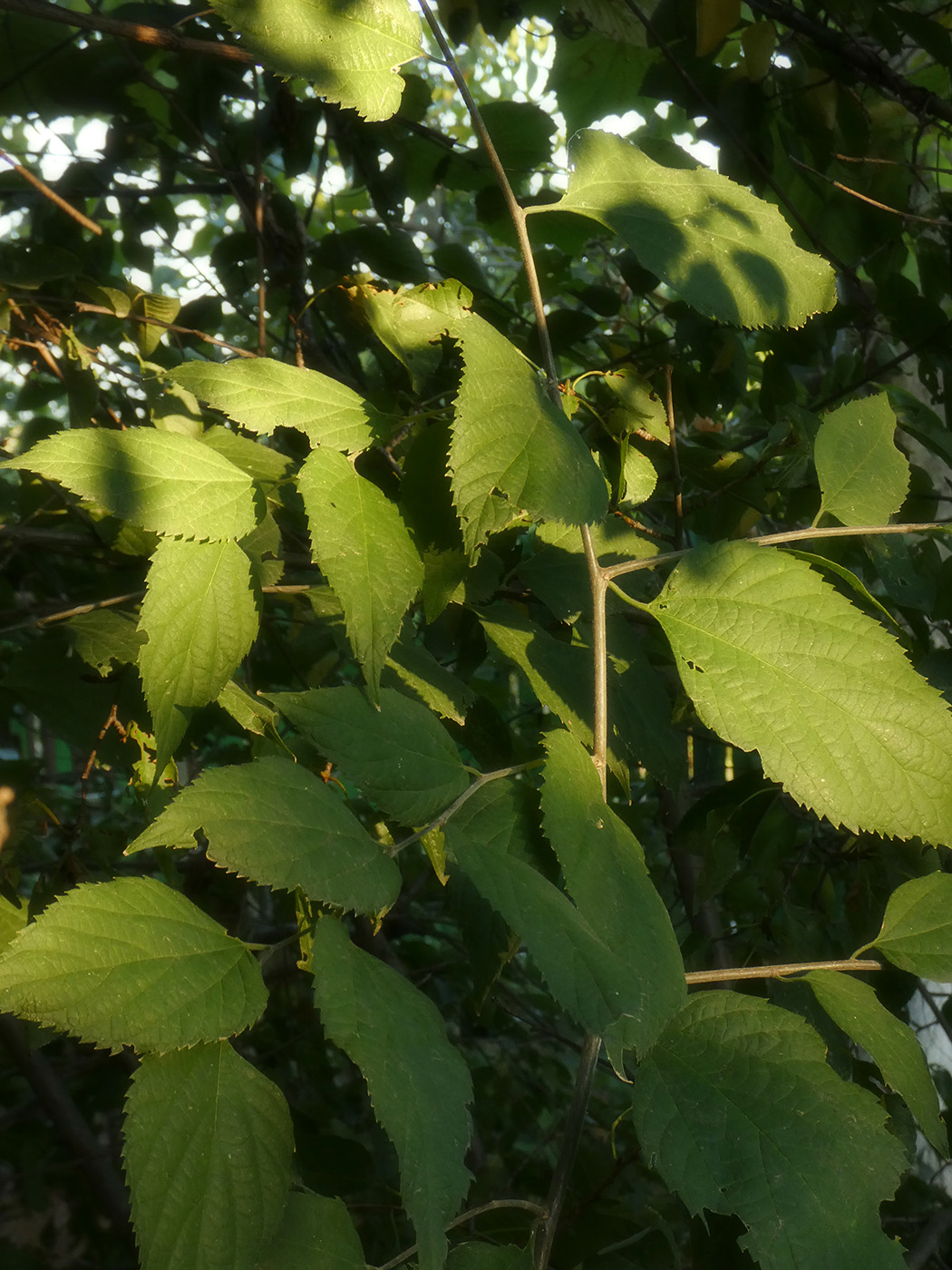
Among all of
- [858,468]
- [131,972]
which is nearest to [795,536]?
[858,468]

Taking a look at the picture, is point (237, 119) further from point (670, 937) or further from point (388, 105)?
point (670, 937)

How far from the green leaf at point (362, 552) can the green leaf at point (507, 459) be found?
0.24ft

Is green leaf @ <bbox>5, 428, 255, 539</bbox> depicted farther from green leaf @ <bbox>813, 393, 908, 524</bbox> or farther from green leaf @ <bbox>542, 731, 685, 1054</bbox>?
green leaf @ <bbox>813, 393, 908, 524</bbox>

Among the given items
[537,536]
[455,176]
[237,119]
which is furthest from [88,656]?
[237,119]

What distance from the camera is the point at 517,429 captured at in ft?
2.09

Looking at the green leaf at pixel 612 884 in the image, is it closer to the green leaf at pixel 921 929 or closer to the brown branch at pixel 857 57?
the green leaf at pixel 921 929

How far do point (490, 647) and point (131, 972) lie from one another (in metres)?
0.48

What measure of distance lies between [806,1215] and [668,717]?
1.34ft

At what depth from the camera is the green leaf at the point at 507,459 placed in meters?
0.61

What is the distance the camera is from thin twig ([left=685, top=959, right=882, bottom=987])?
694 mm

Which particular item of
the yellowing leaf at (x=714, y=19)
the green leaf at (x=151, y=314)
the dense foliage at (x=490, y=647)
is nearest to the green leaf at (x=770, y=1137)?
the dense foliage at (x=490, y=647)

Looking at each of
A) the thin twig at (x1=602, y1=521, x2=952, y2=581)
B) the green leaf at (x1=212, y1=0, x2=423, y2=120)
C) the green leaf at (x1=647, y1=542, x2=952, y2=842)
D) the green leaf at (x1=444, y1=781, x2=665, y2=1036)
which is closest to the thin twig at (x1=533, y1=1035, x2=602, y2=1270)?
the green leaf at (x1=444, y1=781, x2=665, y2=1036)

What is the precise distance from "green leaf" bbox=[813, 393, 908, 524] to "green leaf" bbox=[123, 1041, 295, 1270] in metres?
0.61

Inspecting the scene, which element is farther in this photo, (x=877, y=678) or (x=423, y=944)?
(x=423, y=944)
